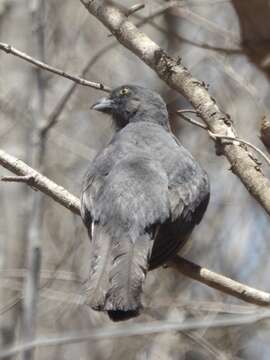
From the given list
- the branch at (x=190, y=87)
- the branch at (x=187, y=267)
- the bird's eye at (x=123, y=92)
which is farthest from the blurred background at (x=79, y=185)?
Result: the branch at (x=187, y=267)

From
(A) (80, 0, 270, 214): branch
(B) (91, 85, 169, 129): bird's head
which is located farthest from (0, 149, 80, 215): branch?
(B) (91, 85, 169, 129): bird's head

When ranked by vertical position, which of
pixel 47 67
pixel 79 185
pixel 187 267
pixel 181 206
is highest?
pixel 47 67

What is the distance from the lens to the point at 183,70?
5199 mm

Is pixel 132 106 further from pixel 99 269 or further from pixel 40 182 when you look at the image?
pixel 99 269

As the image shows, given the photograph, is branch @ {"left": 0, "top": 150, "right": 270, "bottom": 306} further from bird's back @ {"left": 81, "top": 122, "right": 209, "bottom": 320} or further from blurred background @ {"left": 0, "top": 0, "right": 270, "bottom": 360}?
blurred background @ {"left": 0, "top": 0, "right": 270, "bottom": 360}

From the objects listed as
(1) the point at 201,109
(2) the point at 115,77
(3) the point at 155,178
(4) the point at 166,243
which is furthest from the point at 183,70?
(2) the point at 115,77

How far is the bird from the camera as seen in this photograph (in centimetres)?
426

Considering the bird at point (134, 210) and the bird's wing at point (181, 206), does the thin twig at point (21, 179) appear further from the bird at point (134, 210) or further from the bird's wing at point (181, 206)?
the bird's wing at point (181, 206)

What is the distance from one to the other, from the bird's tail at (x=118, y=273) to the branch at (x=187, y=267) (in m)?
0.30

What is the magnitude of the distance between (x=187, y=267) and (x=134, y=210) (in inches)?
16.9

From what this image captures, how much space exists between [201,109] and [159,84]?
4.24m

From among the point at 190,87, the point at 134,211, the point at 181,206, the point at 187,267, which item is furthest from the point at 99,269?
the point at 190,87

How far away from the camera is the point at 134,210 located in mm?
4758

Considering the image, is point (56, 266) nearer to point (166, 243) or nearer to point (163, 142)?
point (163, 142)
